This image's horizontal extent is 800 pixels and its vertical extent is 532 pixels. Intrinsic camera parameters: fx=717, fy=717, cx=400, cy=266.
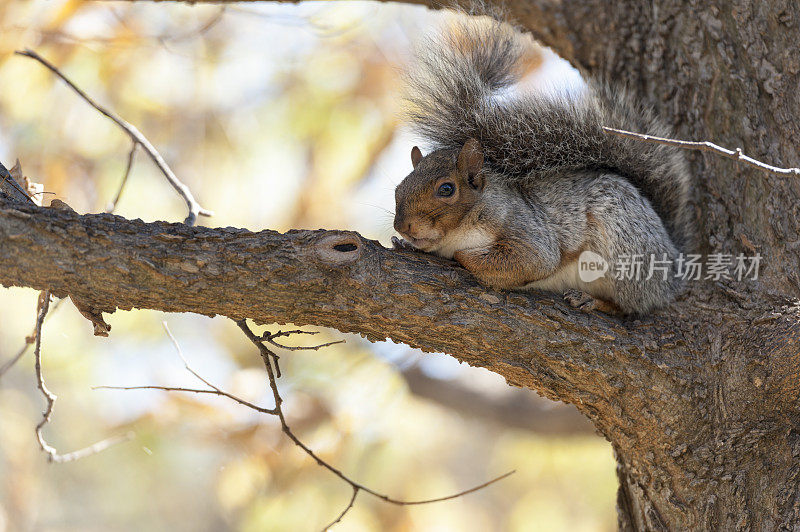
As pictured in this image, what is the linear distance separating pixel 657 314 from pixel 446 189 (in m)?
0.80

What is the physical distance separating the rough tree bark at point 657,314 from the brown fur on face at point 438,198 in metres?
0.15

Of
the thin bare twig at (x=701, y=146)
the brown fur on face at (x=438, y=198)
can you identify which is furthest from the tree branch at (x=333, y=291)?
the thin bare twig at (x=701, y=146)

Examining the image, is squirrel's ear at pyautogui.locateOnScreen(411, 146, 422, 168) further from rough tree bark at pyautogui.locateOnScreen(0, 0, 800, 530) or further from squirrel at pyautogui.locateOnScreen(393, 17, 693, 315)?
rough tree bark at pyautogui.locateOnScreen(0, 0, 800, 530)

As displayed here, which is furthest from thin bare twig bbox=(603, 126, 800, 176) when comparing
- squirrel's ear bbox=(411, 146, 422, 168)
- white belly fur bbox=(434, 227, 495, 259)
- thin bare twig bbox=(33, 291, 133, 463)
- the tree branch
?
thin bare twig bbox=(33, 291, 133, 463)

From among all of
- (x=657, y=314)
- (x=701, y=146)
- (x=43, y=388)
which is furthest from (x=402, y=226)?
(x=43, y=388)

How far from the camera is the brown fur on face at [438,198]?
231 cm

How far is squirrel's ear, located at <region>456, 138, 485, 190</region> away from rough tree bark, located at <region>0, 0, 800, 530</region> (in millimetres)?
351

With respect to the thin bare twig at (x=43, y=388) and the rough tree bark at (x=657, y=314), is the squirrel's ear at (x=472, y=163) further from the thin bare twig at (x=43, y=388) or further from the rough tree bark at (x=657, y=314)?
the thin bare twig at (x=43, y=388)

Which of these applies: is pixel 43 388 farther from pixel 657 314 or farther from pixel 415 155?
pixel 657 314

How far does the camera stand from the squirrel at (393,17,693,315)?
2.33 metres

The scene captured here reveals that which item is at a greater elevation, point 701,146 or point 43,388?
point 701,146

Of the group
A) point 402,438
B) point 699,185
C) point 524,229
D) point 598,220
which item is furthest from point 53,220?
point 402,438

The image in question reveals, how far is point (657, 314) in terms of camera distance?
235cm

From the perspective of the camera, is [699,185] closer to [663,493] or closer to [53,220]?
[663,493]
